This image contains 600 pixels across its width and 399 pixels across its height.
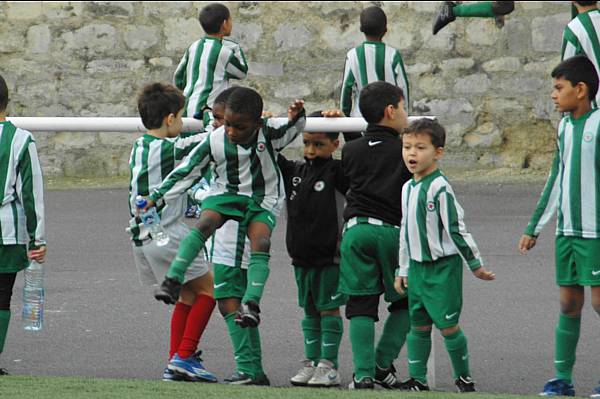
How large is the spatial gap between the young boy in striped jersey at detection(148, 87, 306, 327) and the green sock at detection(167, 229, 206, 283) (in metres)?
0.03

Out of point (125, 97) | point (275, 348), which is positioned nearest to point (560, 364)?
point (275, 348)

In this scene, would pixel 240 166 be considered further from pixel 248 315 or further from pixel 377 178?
pixel 248 315

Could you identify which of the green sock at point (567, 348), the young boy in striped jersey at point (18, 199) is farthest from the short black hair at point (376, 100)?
the young boy in striped jersey at point (18, 199)

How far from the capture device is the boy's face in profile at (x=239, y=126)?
21.0ft

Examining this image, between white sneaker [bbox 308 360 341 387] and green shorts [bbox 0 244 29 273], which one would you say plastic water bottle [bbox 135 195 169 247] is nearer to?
green shorts [bbox 0 244 29 273]

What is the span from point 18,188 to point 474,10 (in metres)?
2.60

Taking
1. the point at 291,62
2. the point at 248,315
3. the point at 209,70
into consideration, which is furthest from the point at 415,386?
the point at 291,62

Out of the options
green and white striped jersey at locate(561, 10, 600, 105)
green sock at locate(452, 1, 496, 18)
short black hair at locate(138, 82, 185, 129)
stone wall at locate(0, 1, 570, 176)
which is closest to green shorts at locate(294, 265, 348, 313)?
short black hair at locate(138, 82, 185, 129)

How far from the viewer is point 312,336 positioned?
679 cm

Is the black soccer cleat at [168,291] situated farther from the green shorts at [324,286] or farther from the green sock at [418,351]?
the green sock at [418,351]

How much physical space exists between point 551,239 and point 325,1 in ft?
13.2

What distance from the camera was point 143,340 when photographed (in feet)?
25.0

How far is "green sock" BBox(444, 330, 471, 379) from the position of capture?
20.5 feet

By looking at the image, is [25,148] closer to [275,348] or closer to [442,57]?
[275,348]
